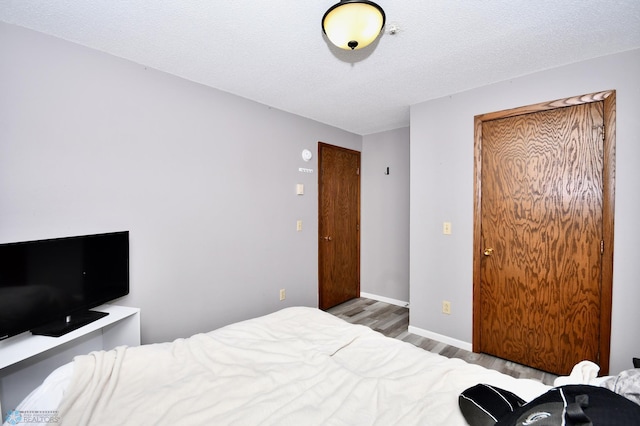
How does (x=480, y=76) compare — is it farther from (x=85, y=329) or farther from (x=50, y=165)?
(x=85, y=329)

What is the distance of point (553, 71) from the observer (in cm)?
228

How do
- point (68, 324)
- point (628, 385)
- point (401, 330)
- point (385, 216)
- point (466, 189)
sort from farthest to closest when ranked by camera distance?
point (385, 216)
point (401, 330)
point (466, 189)
point (68, 324)
point (628, 385)

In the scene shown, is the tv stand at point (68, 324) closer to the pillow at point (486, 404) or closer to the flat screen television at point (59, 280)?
the flat screen television at point (59, 280)

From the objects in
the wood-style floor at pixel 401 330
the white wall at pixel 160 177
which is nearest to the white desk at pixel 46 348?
the white wall at pixel 160 177

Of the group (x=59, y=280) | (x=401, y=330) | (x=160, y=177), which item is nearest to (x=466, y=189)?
(x=401, y=330)

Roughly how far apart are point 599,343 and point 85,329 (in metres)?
3.62

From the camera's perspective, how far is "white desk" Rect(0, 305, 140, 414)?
1469mm

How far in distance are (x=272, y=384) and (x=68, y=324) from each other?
4.59 feet

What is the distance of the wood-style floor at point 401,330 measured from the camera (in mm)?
2422

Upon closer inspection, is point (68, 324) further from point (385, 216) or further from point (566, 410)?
point (385, 216)

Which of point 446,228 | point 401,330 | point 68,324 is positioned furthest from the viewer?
point 401,330

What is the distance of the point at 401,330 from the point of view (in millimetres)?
3227

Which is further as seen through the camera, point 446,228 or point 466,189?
point 446,228

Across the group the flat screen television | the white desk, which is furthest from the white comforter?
the flat screen television
